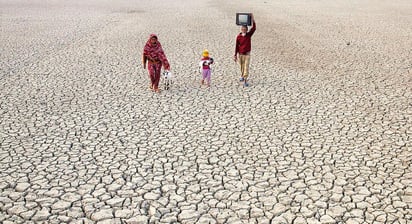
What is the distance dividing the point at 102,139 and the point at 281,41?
33.6 feet

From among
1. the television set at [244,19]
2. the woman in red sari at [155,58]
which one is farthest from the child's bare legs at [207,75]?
the television set at [244,19]

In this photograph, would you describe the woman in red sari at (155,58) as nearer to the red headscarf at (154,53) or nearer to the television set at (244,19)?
the red headscarf at (154,53)

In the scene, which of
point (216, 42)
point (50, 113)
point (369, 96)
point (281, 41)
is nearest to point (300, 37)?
point (281, 41)

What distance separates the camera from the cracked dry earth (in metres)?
5.59

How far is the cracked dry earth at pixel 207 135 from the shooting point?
559 centimetres

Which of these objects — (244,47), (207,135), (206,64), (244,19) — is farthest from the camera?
(244,47)

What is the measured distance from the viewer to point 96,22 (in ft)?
66.7

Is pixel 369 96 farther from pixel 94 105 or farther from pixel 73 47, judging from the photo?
pixel 73 47

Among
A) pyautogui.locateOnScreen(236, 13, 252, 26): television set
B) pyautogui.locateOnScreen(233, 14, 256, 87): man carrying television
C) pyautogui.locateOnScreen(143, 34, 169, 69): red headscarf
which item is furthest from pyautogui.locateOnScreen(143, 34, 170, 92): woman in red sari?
pyautogui.locateOnScreen(236, 13, 252, 26): television set

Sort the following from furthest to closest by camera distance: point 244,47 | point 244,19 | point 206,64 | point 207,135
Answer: point 244,47 → point 206,64 → point 244,19 → point 207,135

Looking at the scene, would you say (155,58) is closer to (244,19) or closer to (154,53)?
(154,53)

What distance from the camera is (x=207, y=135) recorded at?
7.71 m

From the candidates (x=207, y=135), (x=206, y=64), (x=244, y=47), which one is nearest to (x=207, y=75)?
(x=206, y=64)

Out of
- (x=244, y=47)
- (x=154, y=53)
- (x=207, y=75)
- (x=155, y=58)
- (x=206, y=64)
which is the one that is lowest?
(x=207, y=75)
